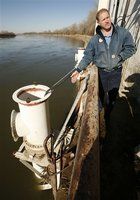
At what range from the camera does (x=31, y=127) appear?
12.0ft

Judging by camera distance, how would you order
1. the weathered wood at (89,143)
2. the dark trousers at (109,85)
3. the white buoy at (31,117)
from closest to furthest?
the weathered wood at (89,143), the white buoy at (31,117), the dark trousers at (109,85)

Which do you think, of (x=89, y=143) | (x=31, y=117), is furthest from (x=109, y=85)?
(x=89, y=143)

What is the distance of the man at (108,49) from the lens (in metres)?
3.67

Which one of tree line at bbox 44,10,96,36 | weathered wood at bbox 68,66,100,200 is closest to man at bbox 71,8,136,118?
weathered wood at bbox 68,66,100,200

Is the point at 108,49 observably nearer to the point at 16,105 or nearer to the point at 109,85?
the point at 109,85

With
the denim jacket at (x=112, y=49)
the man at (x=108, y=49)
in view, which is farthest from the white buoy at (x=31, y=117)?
the denim jacket at (x=112, y=49)

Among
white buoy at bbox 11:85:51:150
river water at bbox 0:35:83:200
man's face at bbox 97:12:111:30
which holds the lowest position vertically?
river water at bbox 0:35:83:200

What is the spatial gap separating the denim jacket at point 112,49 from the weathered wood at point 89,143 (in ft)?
1.49

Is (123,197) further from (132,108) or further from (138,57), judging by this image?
(138,57)

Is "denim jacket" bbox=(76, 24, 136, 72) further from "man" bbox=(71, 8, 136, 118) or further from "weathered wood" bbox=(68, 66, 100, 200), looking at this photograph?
"weathered wood" bbox=(68, 66, 100, 200)

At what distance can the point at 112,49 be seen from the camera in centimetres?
381

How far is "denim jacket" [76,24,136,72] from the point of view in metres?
3.73

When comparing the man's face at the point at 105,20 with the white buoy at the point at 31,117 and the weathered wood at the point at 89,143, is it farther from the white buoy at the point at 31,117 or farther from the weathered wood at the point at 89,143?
the white buoy at the point at 31,117

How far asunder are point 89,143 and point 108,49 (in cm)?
189
